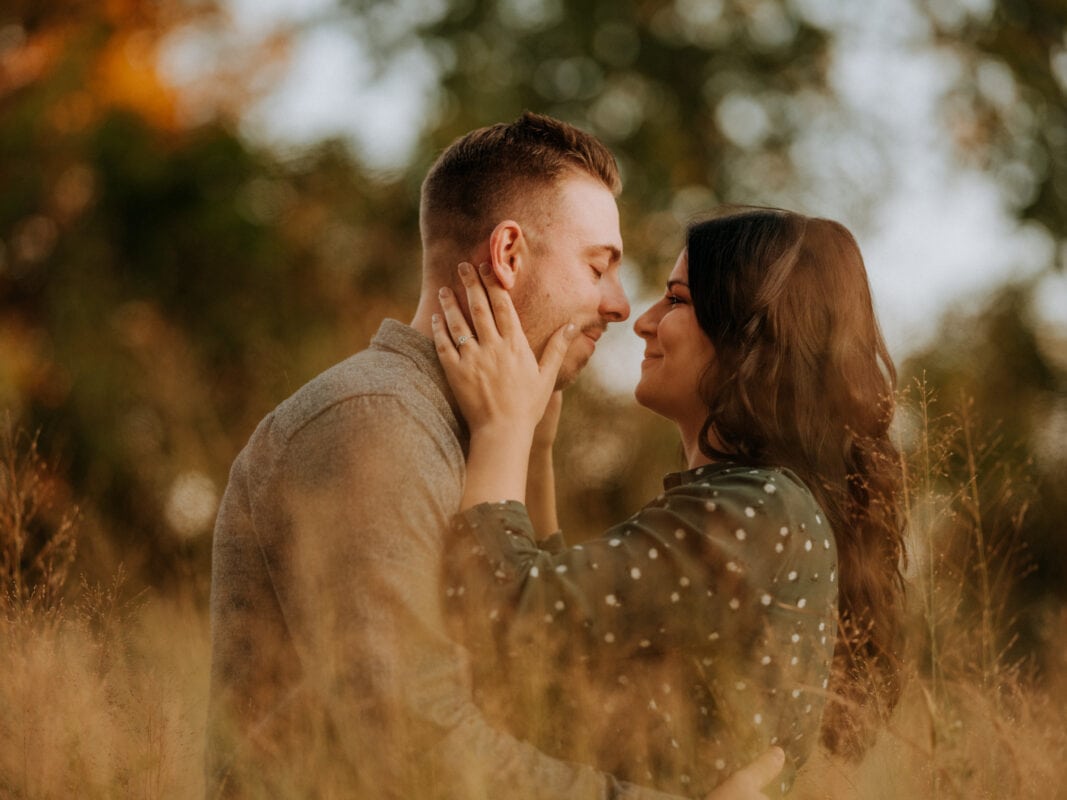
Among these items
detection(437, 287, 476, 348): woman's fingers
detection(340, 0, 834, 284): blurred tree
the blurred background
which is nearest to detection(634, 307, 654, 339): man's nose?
detection(437, 287, 476, 348): woman's fingers

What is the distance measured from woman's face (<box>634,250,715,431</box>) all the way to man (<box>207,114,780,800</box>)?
1.44 ft

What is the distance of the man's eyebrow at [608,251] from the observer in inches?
118

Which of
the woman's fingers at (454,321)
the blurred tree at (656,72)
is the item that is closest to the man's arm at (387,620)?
the woman's fingers at (454,321)

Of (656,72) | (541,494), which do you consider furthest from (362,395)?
(656,72)

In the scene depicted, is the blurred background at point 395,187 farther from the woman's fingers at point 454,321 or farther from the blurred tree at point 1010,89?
the woman's fingers at point 454,321

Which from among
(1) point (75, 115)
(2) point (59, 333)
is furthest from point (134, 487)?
(1) point (75, 115)

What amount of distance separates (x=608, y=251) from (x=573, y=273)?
15cm

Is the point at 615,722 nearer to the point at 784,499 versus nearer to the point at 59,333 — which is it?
the point at 784,499

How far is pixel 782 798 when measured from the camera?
2.69 meters

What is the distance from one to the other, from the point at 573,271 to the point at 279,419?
85cm

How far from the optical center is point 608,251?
3.05 metres

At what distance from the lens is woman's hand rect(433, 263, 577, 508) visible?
255cm

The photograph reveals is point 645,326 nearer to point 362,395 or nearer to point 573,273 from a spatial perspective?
point 573,273

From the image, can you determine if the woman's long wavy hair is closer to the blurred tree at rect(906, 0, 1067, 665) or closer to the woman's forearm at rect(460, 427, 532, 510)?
the woman's forearm at rect(460, 427, 532, 510)
